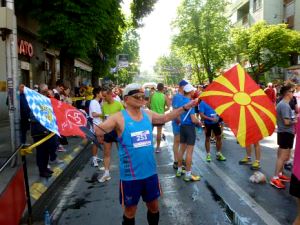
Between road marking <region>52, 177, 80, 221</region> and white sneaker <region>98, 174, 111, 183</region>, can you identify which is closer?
road marking <region>52, 177, 80, 221</region>

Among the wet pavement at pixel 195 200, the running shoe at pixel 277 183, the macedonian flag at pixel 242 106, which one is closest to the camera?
the macedonian flag at pixel 242 106

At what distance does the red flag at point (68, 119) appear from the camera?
4770mm

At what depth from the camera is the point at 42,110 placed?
482cm

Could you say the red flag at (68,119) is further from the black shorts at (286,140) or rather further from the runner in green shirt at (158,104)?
the runner in green shirt at (158,104)

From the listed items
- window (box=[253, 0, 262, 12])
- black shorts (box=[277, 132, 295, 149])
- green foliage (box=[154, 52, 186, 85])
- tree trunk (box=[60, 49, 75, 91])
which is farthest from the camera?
green foliage (box=[154, 52, 186, 85])

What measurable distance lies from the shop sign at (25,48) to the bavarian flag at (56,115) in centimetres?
1386

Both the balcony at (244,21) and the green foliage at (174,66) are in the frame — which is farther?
the green foliage at (174,66)

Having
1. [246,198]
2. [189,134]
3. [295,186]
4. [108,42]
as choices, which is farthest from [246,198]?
[108,42]

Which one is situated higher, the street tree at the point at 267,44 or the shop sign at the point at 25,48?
the street tree at the point at 267,44

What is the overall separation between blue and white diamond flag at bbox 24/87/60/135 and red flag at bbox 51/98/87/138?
0.07 metres

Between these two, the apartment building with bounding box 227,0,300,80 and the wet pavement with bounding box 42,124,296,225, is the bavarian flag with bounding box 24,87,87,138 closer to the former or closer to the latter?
the wet pavement with bounding box 42,124,296,225

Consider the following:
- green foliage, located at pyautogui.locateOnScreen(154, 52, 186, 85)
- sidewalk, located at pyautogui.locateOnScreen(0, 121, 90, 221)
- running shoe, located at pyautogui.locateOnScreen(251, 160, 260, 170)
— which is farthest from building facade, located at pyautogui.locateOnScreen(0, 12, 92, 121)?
green foliage, located at pyautogui.locateOnScreen(154, 52, 186, 85)

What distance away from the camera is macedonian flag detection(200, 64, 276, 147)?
16.8 feet

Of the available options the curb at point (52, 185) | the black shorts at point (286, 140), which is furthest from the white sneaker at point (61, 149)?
the black shorts at point (286, 140)
